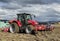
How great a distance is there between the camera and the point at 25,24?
19609 millimetres

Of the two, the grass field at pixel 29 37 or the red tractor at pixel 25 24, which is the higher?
the red tractor at pixel 25 24

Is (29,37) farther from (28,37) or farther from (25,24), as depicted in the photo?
(25,24)

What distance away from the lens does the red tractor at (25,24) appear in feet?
62.1

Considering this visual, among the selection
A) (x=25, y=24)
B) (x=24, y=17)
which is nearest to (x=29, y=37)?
(x=25, y=24)

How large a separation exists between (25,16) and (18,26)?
1224mm

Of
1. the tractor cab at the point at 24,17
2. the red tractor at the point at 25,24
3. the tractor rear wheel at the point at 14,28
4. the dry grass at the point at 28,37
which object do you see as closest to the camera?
the dry grass at the point at 28,37

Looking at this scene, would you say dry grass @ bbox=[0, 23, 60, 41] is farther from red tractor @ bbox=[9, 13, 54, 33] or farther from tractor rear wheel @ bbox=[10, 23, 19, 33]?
tractor rear wheel @ bbox=[10, 23, 19, 33]

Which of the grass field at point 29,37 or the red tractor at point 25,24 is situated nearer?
the grass field at point 29,37

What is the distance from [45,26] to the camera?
65.2ft

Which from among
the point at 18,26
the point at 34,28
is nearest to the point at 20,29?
the point at 18,26

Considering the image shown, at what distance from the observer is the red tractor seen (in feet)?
62.1

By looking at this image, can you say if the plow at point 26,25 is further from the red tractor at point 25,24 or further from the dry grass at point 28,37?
the dry grass at point 28,37

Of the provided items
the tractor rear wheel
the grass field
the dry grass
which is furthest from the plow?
the dry grass

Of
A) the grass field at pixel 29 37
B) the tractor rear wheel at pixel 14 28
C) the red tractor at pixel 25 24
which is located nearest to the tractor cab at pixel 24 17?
the red tractor at pixel 25 24
